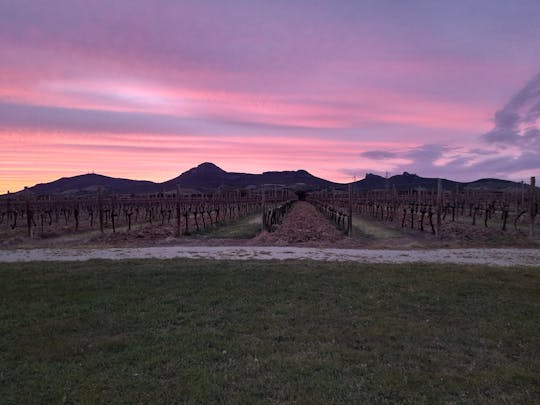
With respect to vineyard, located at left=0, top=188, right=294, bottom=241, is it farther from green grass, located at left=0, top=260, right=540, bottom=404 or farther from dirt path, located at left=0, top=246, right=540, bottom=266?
green grass, located at left=0, top=260, right=540, bottom=404

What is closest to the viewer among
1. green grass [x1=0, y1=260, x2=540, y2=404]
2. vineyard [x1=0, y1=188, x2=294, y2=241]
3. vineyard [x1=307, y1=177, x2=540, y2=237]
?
green grass [x1=0, y1=260, x2=540, y2=404]

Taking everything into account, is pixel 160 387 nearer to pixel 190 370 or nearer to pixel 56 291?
pixel 190 370

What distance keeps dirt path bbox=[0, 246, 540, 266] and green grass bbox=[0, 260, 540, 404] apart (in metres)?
2.84

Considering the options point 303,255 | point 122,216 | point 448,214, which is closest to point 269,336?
point 303,255

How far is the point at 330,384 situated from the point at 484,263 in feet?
31.4

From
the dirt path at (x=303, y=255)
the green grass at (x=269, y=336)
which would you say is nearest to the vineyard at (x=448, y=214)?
the dirt path at (x=303, y=255)

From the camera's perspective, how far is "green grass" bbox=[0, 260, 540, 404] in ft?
15.3

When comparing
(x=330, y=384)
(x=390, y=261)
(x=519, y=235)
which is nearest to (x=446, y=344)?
(x=330, y=384)

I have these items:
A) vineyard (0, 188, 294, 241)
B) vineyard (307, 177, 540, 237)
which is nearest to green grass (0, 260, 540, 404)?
vineyard (307, 177, 540, 237)

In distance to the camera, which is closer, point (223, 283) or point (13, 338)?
point (13, 338)

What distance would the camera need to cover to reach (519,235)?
2114 cm

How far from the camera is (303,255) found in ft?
47.0

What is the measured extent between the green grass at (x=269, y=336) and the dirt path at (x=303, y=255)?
112 inches

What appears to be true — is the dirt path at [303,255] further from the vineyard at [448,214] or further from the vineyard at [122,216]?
the vineyard at [122,216]
